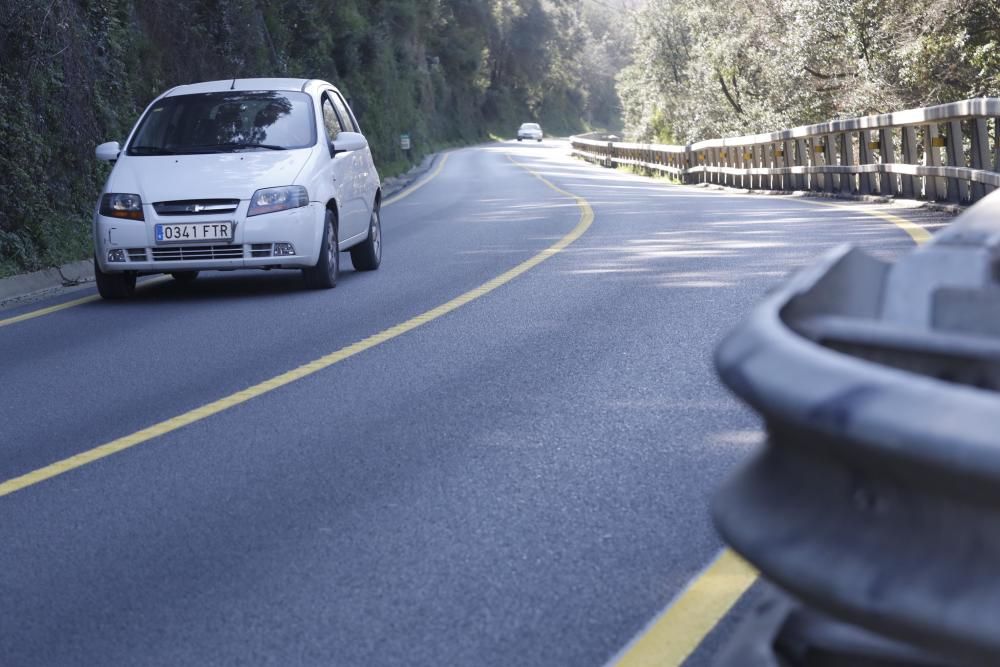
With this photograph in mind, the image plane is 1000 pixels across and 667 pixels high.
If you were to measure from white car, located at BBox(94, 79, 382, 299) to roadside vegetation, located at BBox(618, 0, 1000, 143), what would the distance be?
52.0ft

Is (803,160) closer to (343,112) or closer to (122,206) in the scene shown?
(343,112)

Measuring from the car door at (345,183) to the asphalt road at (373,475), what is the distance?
1307mm

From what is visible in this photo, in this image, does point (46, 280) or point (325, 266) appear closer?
point (325, 266)

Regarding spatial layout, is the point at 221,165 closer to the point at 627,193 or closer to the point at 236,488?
the point at 236,488

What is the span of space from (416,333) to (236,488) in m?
3.71

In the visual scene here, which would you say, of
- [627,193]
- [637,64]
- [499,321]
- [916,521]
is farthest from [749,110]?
[916,521]

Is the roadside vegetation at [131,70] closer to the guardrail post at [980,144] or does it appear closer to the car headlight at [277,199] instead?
the car headlight at [277,199]

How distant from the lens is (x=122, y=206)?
36.1 feet

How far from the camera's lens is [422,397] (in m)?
6.63

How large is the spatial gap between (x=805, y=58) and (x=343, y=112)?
2101 centimetres

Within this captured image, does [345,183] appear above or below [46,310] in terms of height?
above

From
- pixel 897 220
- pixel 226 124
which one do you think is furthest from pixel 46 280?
pixel 897 220

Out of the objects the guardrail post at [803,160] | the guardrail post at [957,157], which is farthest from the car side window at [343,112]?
the guardrail post at [803,160]

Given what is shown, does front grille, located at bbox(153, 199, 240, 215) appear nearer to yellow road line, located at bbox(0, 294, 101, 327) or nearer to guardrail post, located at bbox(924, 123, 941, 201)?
Result: yellow road line, located at bbox(0, 294, 101, 327)
